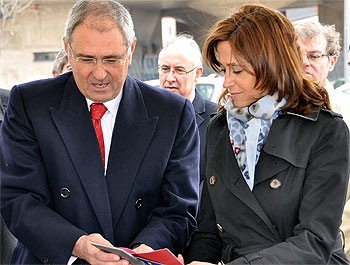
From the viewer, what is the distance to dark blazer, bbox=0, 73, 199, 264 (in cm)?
215

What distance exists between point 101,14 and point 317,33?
1553 mm

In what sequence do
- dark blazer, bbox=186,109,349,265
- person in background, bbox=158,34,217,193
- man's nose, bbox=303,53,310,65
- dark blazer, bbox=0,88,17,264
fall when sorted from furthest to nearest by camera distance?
person in background, bbox=158,34,217,193
man's nose, bbox=303,53,310,65
dark blazer, bbox=0,88,17,264
dark blazer, bbox=186,109,349,265

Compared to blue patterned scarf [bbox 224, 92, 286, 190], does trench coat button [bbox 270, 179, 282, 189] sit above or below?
below

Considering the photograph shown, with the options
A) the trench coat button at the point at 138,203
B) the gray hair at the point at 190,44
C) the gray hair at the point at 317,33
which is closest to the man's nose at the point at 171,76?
the gray hair at the point at 190,44

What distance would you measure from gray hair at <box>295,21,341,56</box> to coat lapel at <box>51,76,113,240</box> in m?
1.55

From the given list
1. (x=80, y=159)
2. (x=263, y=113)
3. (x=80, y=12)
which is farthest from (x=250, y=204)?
(x=80, y=12)

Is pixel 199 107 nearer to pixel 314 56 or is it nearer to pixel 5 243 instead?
pixel 314 56

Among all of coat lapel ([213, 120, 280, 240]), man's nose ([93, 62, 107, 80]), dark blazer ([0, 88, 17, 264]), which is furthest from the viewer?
dark blazer ([0, 88, 17, 264])

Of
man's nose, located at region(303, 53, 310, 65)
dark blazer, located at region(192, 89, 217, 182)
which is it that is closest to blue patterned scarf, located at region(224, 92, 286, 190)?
dark blazer, located at region(192, 89, 217, 182)

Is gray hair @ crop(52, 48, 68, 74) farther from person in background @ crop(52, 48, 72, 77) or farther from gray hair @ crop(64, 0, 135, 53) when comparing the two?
gray hair @ crop(64, 0, 135, 53)

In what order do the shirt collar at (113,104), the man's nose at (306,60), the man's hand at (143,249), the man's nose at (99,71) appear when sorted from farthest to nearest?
the man's nose at (306,60) < the shirt collar at (113,104) < the man's nose at (99,71) < the man's hand at (143,249)

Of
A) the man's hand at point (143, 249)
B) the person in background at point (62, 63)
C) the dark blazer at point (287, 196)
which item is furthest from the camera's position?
the person in background at point (62, 63)

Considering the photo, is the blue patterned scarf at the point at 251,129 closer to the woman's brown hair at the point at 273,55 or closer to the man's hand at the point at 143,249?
the woman's brown hair at the point at 273,55

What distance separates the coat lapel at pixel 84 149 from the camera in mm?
2172
